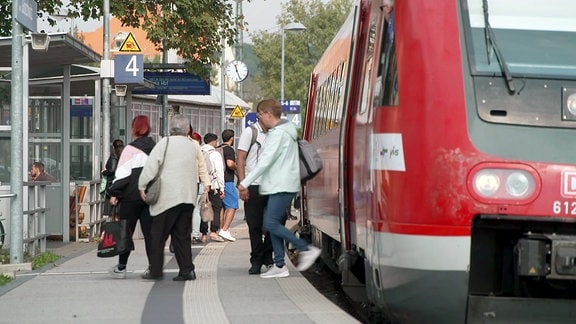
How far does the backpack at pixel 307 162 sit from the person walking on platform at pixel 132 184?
1713mm

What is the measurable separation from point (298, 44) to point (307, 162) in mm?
64693

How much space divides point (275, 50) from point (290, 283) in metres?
64.7

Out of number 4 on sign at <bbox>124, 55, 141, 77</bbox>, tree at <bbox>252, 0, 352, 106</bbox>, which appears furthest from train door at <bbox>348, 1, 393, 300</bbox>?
tree at <bbox>252, 0, 352, 106</bbox>

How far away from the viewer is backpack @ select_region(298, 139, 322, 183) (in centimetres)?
1110

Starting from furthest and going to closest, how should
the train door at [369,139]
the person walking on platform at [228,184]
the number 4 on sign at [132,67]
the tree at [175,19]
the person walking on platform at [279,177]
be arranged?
the tree at [175,19] → the number 4 on sign at [132,67] → the person walking on platform at [228,184] → the person walking on platform at [279,177] → the train door at [369,139]

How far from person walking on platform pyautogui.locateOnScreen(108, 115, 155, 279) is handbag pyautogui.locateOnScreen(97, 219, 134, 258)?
0.09 meters

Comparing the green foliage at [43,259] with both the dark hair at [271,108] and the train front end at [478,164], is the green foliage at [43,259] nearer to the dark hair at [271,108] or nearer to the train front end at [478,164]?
the dark hair at [271,108]

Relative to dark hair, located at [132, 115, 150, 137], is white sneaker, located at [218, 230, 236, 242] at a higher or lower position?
lower

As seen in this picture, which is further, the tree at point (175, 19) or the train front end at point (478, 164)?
the tree at point (175, 19)

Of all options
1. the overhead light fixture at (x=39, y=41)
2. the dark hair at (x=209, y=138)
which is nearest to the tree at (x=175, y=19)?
the dark hair at (x=209, y=138)

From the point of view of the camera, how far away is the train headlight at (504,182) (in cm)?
675

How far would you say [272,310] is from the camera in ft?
29.6

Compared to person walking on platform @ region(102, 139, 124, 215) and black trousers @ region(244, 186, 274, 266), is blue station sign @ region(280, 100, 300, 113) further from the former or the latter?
black trousers @ region(244, 186, 274, 266)

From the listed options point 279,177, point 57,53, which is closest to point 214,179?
point 57,53
